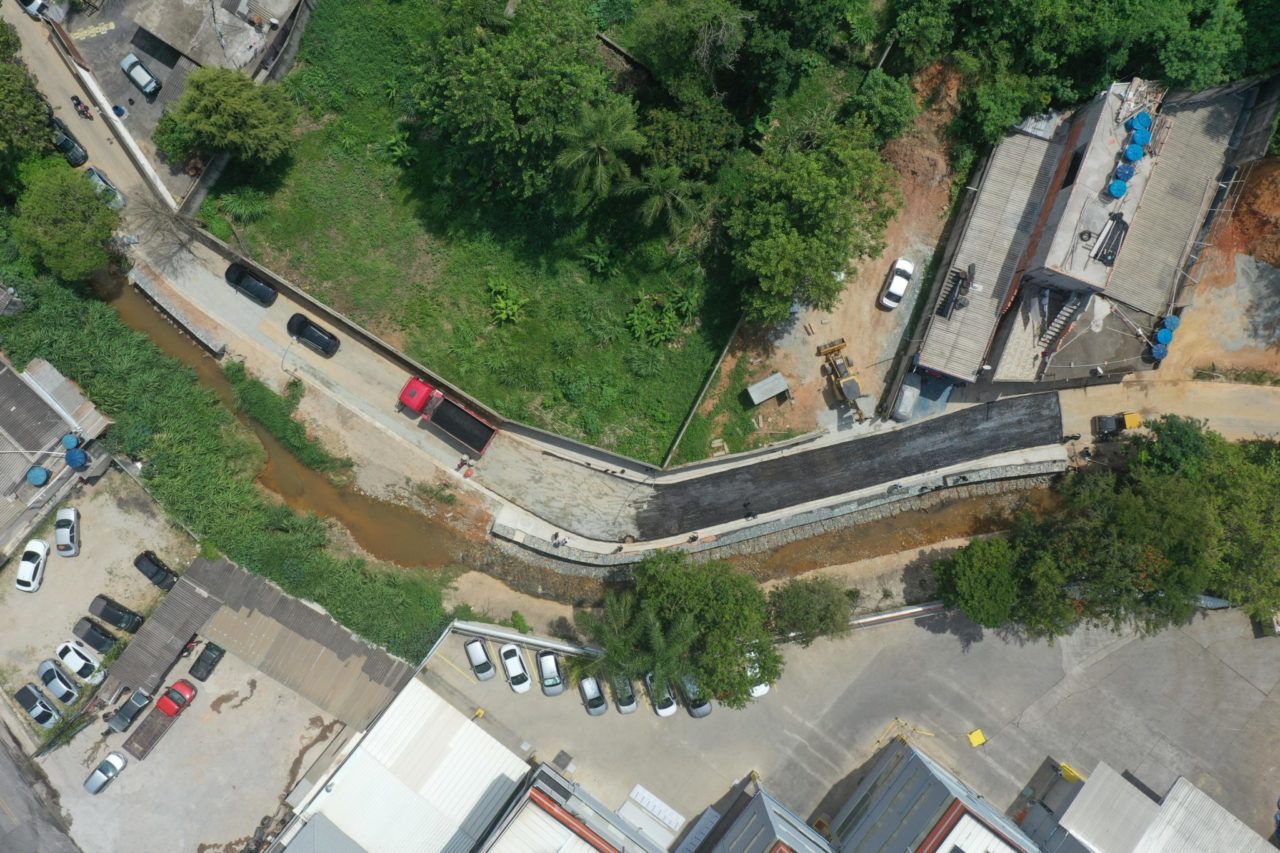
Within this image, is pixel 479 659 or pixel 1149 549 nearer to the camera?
pixel 1149 549

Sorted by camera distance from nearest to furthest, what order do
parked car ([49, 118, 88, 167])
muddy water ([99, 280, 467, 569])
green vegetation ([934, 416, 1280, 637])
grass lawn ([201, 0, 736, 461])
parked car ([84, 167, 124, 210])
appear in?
green vegetation ([934, 416, 1280, 637])
parked car ([84, 167, 124, 210])
parked car ([49, 118, 88, 167])
grass lawn ([201, 0, 736, 461])
muddy water ([99, 280, 467, 569])

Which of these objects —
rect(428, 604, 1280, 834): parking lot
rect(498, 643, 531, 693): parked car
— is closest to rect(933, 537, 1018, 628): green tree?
rect(428, 604, 1280, 834): parking lot

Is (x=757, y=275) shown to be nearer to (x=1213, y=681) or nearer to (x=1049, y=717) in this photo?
(x=1049, y=717)

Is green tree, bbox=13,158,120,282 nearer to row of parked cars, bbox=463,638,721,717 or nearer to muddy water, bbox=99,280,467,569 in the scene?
muddy water, bbox=99,280,467,569

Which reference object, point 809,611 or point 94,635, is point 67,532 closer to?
point 94,635

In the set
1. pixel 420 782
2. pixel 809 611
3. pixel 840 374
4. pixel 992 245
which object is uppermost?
pixel 992 245

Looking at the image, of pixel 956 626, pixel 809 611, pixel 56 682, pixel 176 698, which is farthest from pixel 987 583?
pixel 56 682
